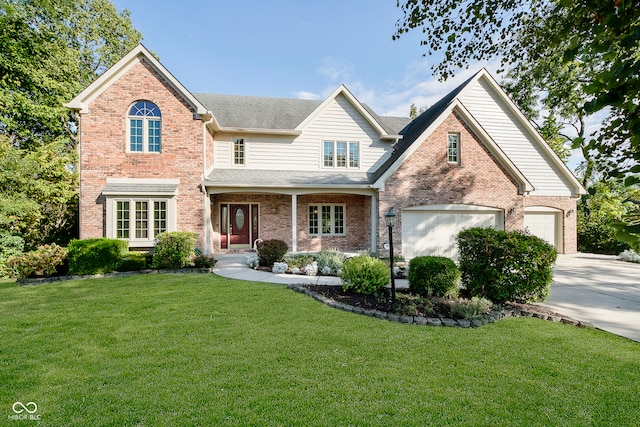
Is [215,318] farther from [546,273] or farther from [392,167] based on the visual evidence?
[392,167]

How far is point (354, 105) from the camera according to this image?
1457 cm

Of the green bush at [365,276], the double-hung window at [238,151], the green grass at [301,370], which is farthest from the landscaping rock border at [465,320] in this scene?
the double-hung window at [238,151]

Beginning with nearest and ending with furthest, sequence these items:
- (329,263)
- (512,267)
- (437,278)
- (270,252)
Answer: (512,267) < (437,278) < (329,263) < (270,252)

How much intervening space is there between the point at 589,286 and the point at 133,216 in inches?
592

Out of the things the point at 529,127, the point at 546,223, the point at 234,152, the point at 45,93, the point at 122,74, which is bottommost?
the point at 546,223

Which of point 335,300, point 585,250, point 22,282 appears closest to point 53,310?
point 22,282

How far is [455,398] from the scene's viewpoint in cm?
304

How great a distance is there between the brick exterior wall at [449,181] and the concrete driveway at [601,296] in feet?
11.9

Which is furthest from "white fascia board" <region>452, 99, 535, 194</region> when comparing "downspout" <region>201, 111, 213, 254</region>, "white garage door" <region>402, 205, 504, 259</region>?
"downspout" <region>201, 111, 213, 254</region>

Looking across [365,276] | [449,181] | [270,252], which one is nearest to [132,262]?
[270,252]

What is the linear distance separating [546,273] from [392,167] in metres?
7.32

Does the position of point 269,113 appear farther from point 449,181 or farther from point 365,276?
point 365,276

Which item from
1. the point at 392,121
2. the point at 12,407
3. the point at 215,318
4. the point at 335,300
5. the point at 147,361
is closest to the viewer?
the point at 12,407

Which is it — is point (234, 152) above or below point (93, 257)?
above
